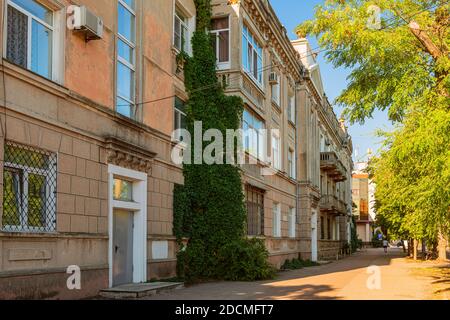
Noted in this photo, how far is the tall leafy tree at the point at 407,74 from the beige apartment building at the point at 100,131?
4.82 metres

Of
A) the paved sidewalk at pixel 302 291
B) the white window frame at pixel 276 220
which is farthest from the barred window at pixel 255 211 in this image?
the paved sidewalk at pixel 302 291

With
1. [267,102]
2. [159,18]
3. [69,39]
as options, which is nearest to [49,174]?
[69,39]

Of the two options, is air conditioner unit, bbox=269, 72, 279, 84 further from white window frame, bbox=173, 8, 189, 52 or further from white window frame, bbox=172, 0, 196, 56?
white window frame, bbox=173, 8, 189, 52

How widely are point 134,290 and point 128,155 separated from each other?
3.43 metres

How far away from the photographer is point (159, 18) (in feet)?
55.9

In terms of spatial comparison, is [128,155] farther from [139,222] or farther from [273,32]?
[273,32]

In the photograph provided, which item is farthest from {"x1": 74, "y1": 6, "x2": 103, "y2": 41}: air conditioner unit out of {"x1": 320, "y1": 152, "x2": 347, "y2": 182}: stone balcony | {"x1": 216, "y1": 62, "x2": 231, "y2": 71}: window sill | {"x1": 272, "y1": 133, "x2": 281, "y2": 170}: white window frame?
{"x1": 320, "y1": 152, "x2": 347, "y2": 182}: stone balcony

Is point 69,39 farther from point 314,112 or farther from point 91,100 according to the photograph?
point 314,112

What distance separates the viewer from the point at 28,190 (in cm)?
1123

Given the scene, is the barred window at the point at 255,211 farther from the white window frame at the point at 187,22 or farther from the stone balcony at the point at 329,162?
the stone balcony at the point at 329,162

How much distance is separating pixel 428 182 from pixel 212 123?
25.3 ft

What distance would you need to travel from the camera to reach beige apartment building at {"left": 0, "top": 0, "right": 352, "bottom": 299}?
35.8 ft

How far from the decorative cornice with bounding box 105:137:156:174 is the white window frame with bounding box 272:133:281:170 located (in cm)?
1221

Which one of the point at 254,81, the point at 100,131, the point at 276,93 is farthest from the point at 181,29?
the point at 276,93
